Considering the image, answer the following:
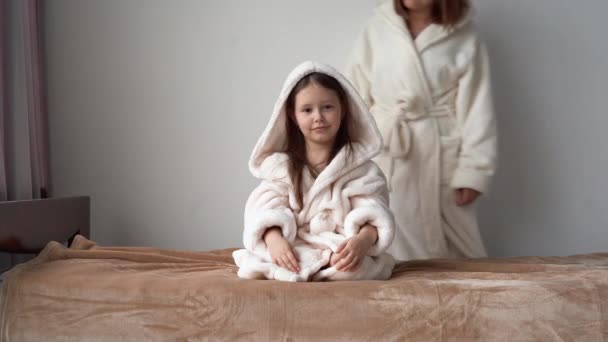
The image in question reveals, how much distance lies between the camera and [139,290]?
1.09 metres

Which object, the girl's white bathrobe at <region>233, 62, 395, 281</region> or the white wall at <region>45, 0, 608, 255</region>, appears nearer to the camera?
the girl's white bathrobe at <region>233, 62, 395, 281</region>

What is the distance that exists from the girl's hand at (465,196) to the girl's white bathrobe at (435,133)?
Result: 0.06ft

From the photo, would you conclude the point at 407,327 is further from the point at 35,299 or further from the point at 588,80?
the point at 588,80

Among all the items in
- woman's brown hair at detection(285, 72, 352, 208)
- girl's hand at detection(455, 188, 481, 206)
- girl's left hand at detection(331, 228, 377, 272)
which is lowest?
girl's left hand at detection(331, 228, 377, 272)

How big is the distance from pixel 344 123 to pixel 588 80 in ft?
3.38

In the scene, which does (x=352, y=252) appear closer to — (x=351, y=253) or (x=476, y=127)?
(x=351, y=253)

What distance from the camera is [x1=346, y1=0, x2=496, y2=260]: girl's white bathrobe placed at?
5.55 ft

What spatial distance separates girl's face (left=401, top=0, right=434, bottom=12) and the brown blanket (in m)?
0.90

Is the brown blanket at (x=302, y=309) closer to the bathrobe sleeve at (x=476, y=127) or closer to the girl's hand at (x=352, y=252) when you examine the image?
the girl's hand at (x=352, y=252)

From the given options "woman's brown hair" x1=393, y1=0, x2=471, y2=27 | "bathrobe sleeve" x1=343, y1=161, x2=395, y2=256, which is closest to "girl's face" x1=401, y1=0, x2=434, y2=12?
"woman's brown hair" x1=393, y1=0, x2=471, y2=27

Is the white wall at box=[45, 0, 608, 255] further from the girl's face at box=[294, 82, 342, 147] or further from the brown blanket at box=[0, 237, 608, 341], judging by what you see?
the brown blanket at box=[0, 237, 608, 341]

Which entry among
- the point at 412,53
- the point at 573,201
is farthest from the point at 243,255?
the point at 573,201

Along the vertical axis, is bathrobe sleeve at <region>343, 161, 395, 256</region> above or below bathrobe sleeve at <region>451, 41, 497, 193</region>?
below

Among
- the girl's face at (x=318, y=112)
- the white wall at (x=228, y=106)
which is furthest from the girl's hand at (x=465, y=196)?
the girl's face at (x=318, y=112)
